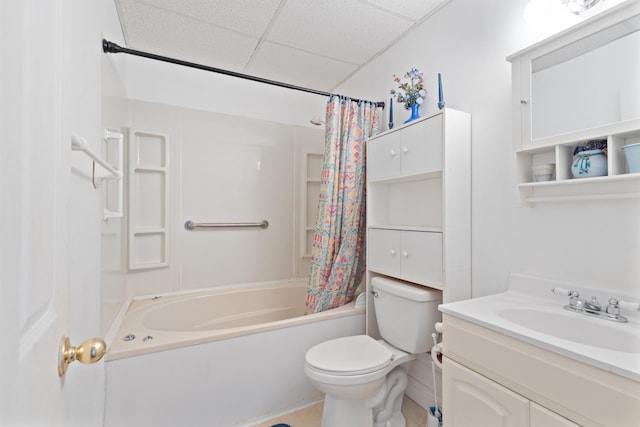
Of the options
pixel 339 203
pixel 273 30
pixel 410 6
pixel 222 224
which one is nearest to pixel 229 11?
pixel 273 30

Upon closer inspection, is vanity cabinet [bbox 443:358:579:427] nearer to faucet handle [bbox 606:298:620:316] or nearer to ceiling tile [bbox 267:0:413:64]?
faucet handle [bbox 606:298:620:316]

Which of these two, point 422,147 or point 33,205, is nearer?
point 33,205

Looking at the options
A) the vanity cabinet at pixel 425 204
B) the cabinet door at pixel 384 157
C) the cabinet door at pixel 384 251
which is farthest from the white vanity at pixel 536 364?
the cabinet door at pixel 384 157

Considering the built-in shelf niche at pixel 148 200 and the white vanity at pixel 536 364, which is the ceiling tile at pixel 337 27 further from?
the white vanity at pixel 536 364

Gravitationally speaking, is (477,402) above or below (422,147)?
below

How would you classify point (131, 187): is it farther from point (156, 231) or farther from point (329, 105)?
point (329, 105)

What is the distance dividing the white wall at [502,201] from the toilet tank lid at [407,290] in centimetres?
21

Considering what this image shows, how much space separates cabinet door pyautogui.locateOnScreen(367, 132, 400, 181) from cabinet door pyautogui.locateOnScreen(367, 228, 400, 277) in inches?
14.1

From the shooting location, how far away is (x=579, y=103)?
107 cm

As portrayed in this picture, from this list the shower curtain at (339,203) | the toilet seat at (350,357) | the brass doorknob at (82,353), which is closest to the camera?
the brass doorknob at (82,353)

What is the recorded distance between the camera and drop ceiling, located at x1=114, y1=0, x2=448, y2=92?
5.42 ft

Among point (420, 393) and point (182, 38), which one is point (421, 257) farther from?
point (182, 38)

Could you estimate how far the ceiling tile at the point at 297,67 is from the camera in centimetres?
213

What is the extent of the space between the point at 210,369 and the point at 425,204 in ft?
4.95
